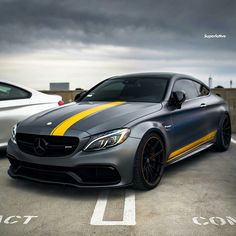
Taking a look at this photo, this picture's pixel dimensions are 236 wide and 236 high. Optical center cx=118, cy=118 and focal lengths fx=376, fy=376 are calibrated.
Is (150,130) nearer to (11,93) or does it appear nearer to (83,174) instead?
(83,174)

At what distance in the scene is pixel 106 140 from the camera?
12.8 ft

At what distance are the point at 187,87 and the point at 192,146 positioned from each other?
0.94 metres

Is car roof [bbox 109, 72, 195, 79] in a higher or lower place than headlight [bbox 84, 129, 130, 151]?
higher

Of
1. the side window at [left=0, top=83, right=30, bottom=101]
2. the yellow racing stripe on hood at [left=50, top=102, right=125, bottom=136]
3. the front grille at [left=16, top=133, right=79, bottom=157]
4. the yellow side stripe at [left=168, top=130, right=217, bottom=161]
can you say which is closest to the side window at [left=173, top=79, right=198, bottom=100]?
the yellow side stripe at [left=168, top=130, right=217, bottom=161]

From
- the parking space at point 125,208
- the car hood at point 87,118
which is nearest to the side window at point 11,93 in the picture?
the car hood at point 87,118

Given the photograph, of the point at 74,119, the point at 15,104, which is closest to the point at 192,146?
the point at 74,119

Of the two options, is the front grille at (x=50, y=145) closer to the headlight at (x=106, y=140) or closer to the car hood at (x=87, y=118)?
the car hood at (x=87, y=118)

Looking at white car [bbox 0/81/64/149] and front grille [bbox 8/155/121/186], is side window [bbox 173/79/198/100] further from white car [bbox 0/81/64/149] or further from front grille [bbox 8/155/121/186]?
white car [bbox 0/81/64/149]

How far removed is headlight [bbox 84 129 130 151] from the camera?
3.88m

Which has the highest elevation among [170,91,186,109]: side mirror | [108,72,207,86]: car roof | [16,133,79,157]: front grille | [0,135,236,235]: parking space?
[108,72,207,86]: car roof

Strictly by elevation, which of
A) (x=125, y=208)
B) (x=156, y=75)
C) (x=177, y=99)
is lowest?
(x=125, y=208)

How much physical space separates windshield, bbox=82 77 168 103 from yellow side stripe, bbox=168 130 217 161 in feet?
2.39

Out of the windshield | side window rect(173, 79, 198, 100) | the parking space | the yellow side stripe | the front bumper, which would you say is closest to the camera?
the parking space

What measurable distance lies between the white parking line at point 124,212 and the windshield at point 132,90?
1390mm
